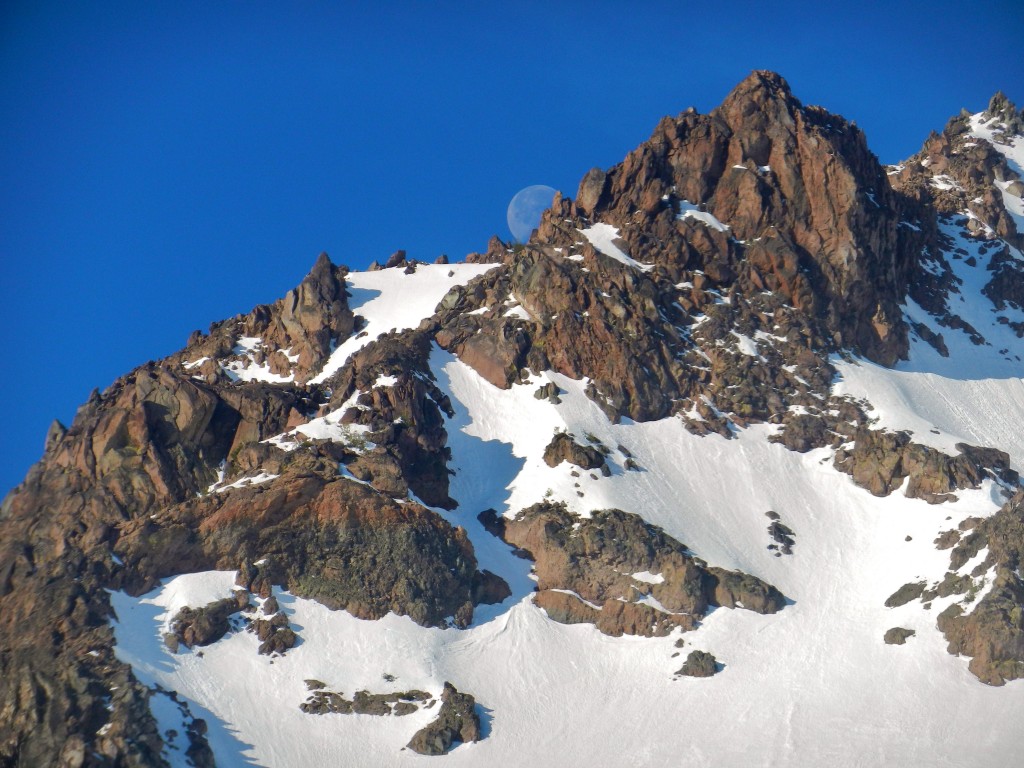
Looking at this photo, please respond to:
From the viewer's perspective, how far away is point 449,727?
82.8m

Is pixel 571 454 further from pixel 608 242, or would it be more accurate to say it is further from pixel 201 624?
pixel 201 624

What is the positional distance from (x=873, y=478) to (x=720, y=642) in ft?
82.6

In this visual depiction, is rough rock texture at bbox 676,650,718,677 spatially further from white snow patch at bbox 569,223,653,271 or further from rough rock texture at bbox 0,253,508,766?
white snow patch at bbox 569,223,653,271

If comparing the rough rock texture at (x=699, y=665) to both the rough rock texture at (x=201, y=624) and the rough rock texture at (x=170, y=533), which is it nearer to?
the rough rock texture at (x=170, y=533)

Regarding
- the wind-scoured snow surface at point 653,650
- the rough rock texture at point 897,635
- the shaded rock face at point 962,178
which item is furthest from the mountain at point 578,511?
the shaded rock face at point 962,178

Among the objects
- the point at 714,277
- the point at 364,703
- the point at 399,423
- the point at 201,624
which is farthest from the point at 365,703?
the point at 714,277

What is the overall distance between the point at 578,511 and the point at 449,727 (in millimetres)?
23992

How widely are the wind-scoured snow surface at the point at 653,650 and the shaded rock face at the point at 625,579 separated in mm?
1078

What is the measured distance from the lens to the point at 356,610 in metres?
90.9

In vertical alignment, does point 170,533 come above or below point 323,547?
above

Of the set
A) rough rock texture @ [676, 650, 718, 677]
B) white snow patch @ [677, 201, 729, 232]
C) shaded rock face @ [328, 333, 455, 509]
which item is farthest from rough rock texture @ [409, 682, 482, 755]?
white snow patch @ [677, 201, 729, 232]

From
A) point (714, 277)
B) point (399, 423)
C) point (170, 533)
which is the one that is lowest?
point (170, 533)

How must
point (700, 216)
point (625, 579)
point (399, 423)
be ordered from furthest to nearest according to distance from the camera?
point (700, 216)
point (399, 423)
point (625, 579)

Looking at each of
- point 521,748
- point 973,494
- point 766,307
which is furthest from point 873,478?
point 521,748
